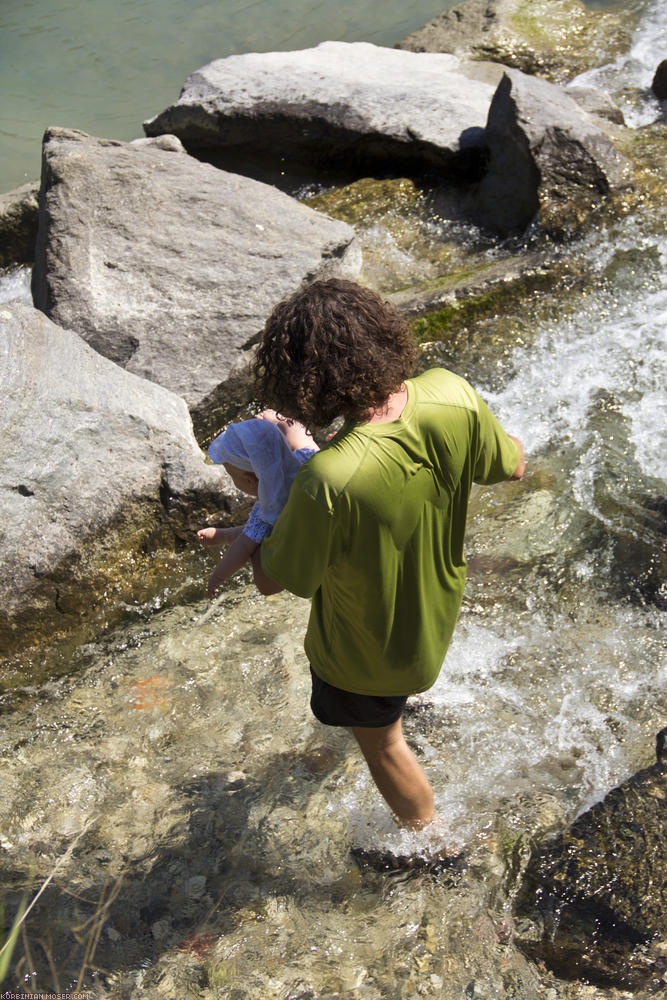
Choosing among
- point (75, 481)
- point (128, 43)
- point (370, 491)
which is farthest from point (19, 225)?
point (128, 43)

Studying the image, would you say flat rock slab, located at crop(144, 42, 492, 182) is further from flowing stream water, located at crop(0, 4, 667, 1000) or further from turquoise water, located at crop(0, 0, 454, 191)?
flowing stream water, located at crop(0, 4, 667, 1000)

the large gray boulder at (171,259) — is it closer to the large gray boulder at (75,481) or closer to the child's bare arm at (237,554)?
the large gray boulder at (75,481)

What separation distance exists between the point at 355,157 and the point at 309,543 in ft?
19.0

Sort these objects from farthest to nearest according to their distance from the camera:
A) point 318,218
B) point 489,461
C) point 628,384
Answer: point 318,218
point 628,384
point 489,461

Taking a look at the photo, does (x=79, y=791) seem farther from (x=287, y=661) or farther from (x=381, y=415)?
(x=381, y=415)

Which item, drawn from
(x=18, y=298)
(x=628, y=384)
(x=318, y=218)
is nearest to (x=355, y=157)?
(x=318, y=218)

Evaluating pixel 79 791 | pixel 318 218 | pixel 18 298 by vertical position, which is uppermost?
pixel 318 218

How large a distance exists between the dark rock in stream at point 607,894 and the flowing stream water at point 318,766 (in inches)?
2.6

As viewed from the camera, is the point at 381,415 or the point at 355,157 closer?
the point at 381,415

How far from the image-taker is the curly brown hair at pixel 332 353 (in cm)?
183

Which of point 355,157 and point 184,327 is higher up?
point 355,157

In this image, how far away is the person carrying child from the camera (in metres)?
1.83

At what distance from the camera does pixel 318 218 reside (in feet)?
17.9

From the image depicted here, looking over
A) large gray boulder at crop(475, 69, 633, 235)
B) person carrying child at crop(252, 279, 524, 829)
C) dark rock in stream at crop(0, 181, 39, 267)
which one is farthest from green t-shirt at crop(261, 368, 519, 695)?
dark rock in stream at crop(0, 181, 39, 267)
